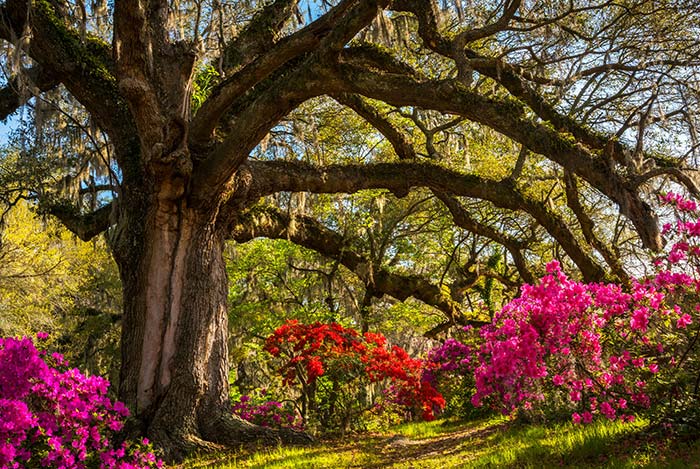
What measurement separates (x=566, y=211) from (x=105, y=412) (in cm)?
1337

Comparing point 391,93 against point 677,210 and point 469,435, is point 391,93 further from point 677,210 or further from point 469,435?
point 469,435

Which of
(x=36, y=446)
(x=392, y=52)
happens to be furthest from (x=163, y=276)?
(x=392, y=52)

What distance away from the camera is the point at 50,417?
13.4 ft

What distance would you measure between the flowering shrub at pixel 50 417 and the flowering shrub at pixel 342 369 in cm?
281

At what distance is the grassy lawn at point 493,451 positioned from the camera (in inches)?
141

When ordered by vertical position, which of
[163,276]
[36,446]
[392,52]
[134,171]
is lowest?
[36,446]

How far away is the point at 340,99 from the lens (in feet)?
25.0

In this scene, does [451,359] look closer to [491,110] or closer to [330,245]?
[330,245]

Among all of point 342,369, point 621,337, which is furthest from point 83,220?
point 621,337

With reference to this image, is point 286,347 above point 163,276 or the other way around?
the other way around

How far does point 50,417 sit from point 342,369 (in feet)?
13.5

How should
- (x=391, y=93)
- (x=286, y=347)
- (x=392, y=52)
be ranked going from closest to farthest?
(x=391, y=93) → (x=392, y=52) → (x=286, y=347)

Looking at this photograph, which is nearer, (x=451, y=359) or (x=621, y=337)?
(x=621, y=337)

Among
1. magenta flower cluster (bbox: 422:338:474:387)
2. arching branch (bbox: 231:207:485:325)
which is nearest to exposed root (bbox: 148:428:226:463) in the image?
arching branch (bbox: 231:207:485:325)
